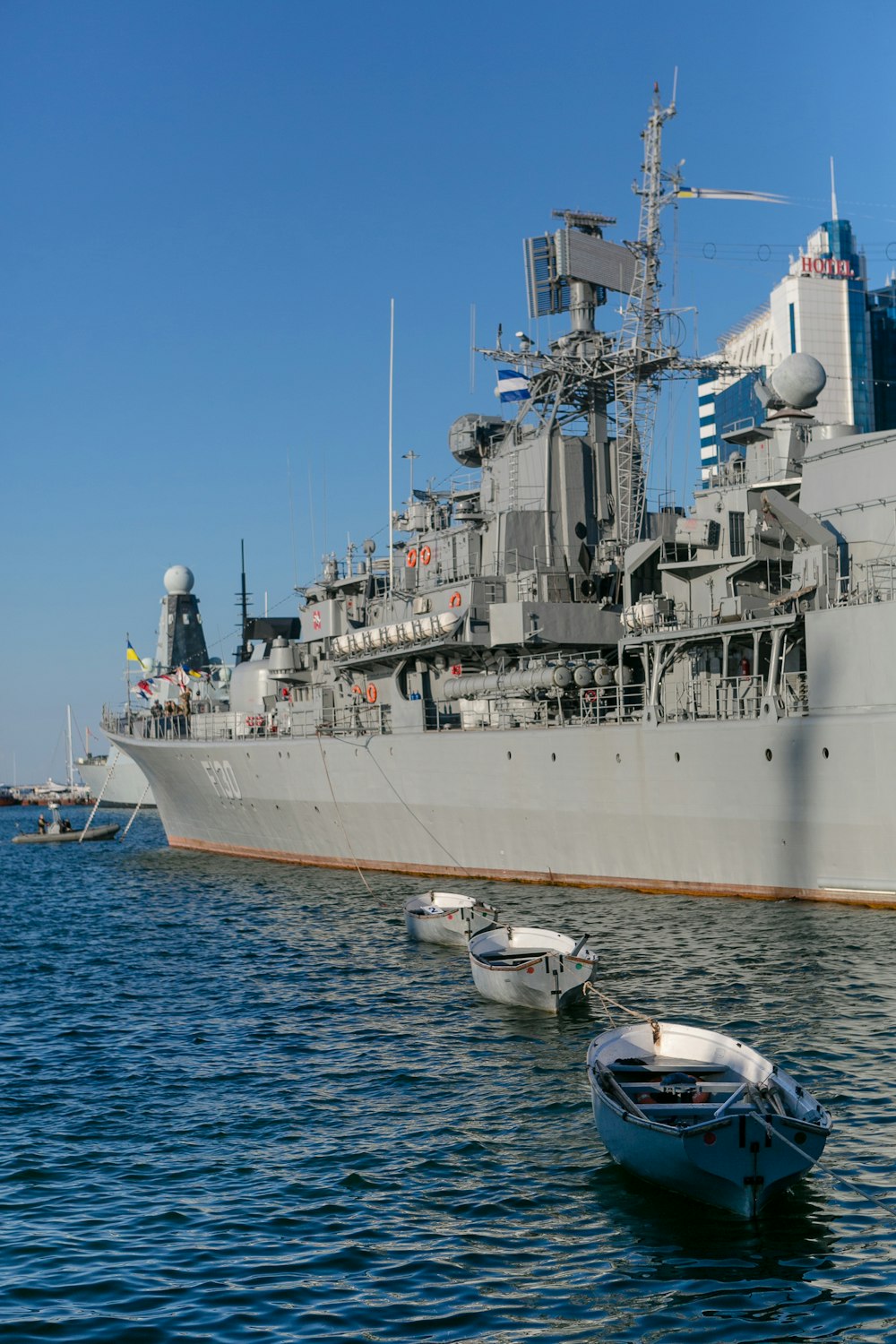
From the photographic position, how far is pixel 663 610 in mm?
29203

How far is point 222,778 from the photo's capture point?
1624 inches

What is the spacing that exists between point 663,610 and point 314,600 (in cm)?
1808

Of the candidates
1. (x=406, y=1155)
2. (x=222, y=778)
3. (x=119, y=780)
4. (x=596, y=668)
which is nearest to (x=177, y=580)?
(x=119, y=780)

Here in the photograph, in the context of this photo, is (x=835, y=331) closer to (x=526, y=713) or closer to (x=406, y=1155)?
(x=526, y=713)

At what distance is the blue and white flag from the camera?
122 feet

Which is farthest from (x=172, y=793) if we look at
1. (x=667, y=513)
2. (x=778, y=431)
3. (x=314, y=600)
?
(x=778, y=431)

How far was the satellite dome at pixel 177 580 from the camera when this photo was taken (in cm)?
8788

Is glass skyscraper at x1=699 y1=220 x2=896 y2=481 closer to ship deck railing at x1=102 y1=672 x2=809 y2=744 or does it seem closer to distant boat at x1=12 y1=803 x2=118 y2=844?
distant boat at x1=12 y1=803 x2=118 y2=844

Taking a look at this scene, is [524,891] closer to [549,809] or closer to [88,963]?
[549,809]

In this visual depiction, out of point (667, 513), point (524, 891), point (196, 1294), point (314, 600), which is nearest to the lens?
point (196, 1294)

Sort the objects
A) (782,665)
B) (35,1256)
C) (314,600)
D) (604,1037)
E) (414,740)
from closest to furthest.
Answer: (35,1256), (604,1037), (782,665), (414,740), (314,600)

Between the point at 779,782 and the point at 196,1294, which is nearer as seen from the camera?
the point at 196,1294

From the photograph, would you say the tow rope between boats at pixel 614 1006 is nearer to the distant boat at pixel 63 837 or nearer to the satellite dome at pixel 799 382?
the satellite dome at pixel 799 382

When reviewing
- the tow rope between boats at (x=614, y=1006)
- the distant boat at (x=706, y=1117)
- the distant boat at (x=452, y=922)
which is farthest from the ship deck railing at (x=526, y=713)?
the distant boat at (x=706, y=1117)
